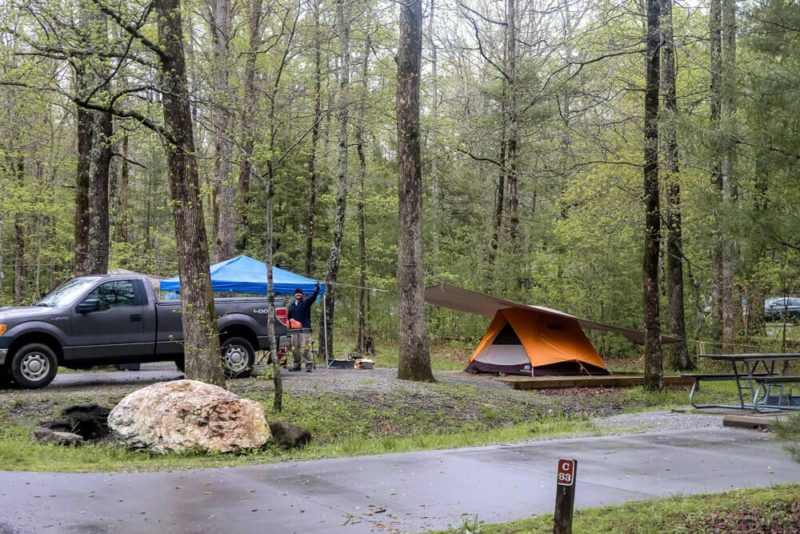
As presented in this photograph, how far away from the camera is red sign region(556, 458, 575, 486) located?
4445 mm

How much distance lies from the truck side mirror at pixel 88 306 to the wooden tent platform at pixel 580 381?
8247 mm

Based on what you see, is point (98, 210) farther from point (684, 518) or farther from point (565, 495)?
point (565, 495)

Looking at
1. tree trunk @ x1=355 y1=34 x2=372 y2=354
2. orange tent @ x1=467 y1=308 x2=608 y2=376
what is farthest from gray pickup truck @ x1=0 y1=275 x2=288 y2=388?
tree trunk @ x1=355 y1=34 x2=372 y2=354

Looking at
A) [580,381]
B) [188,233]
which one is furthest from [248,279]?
[580,381]

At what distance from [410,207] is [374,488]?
908 centimetres

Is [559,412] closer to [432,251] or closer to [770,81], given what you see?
[770,81]

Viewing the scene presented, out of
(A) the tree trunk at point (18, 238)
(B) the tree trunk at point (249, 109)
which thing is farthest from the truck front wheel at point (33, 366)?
(A) the tree trunk at point (18, 238)

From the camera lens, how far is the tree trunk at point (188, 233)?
1121 cm

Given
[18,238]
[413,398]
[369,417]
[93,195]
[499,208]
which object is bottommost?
[369,417]

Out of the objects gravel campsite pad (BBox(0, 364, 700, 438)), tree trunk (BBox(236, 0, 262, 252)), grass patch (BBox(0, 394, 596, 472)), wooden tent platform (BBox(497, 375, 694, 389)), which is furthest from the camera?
wooden tent platform (BBox(497, 375, 694, 389))

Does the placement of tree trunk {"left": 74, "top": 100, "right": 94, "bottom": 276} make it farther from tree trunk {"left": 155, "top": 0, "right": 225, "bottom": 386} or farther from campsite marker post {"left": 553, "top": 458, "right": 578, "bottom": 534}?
campsite marker post {"left": 553, "top": 458, "right": 578, "bottom": 534}

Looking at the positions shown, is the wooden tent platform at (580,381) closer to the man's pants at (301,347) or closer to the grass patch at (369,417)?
the grass patch at (369,417)

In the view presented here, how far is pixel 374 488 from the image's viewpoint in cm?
668

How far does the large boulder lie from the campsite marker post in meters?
5.22
